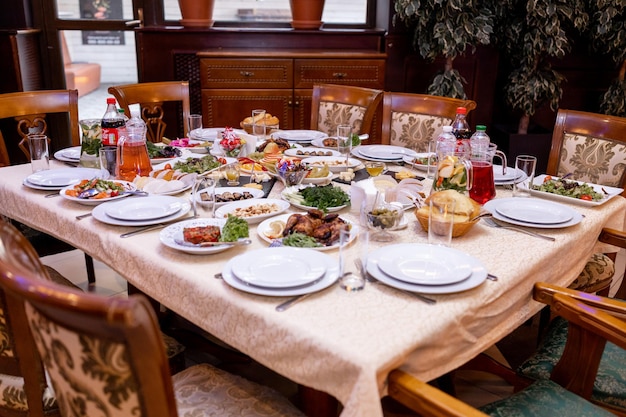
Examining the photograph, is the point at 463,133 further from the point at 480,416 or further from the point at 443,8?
the point at 443,8

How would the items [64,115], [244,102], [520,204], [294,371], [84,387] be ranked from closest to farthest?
[84,387]
[294,371]
[520,204]
[244,102]
[64,115]

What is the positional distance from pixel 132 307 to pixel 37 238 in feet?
6.01

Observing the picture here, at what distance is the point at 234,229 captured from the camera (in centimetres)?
147

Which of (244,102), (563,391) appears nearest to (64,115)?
(244,102)

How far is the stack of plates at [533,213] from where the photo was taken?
1629 millimetres

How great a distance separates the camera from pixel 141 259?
143cm

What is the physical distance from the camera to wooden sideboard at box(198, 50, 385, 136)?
3943mm

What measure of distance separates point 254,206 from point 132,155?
536mm

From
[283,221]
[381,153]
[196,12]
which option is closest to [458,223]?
[283,221]

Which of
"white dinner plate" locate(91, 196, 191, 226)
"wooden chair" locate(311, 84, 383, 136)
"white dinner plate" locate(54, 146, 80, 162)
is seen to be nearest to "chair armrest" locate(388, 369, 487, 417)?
Result: "white dinner plate" locate(91, 196, 191, 226)

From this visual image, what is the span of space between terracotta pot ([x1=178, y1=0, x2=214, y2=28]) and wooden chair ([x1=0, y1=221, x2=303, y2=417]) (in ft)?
11.1

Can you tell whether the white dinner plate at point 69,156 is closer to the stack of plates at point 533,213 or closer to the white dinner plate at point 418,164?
the white dinner plate at point 418,164

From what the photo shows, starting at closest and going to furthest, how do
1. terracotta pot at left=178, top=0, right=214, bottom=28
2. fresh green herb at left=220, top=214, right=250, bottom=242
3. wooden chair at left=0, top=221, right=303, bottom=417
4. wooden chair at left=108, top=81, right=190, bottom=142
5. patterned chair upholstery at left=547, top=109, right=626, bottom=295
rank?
wooden chair at left=0, top=221, right=303, bottom=417
fresh green herb at left=220, top=214, right=250, bottom=242
patterned chair upholstery at left=547, top=109, right=626, bottom=295
wooden chair at left=108, top=81, right=190, bottom=142
terracotta pot at left=178, top=0, right=214, bottom=28

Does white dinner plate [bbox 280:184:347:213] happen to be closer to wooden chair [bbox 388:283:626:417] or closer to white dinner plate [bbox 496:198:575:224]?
white dinner plate [bbox 496:198:575:224]
